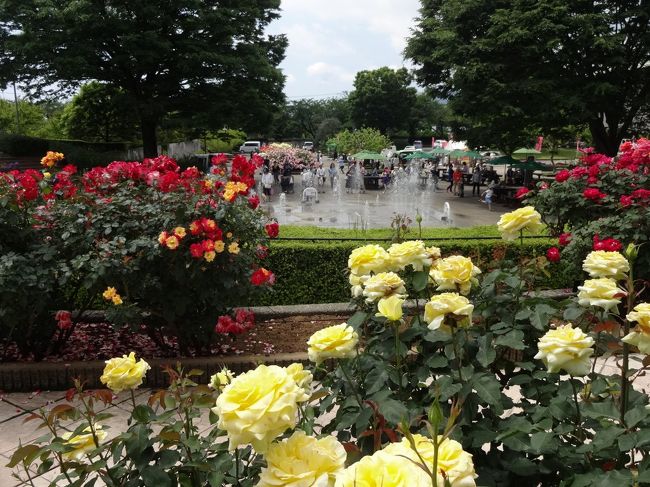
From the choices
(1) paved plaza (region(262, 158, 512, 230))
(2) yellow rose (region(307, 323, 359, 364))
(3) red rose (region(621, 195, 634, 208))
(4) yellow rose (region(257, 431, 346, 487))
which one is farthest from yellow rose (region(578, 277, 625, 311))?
(1) paved plaza (region(262, 158, 512, 230))

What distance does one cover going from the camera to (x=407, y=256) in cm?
209

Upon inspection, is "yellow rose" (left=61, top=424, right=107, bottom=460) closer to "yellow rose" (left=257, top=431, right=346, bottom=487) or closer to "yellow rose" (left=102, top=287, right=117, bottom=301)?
"yellow rose" (left=257, top=431, right=346, bottom=487)

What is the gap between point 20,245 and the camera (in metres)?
4.54

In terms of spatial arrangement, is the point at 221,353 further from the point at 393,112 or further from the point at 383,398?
A: the point at 393,112

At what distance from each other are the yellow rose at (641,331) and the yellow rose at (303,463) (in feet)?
3.36

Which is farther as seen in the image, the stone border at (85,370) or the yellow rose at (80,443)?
the stone border at (85,370)

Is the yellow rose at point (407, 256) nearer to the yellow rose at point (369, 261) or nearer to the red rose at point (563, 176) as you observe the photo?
the yellow rose at point (369, 261)

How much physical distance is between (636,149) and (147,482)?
239 inches

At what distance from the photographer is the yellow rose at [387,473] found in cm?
85

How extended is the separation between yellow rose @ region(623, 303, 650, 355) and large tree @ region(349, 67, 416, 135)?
6572cm

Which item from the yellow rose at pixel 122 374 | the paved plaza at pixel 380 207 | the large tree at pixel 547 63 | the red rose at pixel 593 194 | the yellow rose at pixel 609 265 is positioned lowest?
the paved plaza at pixel 380 207

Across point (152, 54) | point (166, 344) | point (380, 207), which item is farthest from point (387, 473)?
A: point (152, 54)

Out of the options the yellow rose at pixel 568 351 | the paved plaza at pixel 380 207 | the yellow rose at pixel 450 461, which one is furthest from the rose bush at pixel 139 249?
the paved plaza at pixel 380 207

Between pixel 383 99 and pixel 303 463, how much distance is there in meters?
67.4
